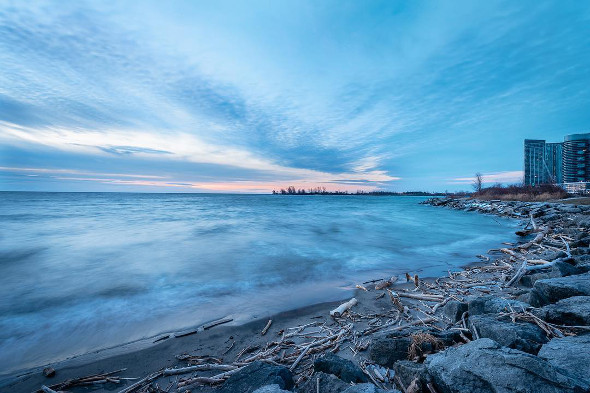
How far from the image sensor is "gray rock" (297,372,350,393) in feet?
7.67

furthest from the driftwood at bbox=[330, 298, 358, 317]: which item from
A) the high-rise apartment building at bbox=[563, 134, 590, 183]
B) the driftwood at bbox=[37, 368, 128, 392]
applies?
the high-rise apartment building at bbox=[563, 134, 590, 183]

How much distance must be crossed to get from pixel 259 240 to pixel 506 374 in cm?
1318

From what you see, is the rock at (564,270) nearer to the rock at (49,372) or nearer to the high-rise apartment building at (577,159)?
the rock at (49,372)

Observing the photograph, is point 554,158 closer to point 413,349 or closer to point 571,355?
point 571,355

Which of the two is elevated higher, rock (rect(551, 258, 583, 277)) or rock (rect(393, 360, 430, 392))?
rock (rect(551, 258, 583, 277))

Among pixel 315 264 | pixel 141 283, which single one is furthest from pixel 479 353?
pixel 141 283

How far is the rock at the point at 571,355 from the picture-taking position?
1863 millimetres

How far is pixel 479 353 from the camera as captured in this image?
204cm

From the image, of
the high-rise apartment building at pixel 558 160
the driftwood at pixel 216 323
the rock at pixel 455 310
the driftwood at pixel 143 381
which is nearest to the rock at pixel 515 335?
the rock at pixel 455 310

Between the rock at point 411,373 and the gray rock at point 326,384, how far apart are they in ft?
1.97

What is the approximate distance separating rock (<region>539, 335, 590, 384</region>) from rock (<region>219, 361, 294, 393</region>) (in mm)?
2284

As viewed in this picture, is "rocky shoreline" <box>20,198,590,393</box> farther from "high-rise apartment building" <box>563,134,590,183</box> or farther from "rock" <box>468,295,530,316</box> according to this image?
"high-rise apartment building" <box>563,134,590,183</box>

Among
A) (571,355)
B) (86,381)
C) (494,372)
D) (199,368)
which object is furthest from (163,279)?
(571,355)

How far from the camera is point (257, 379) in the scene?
103 inches
